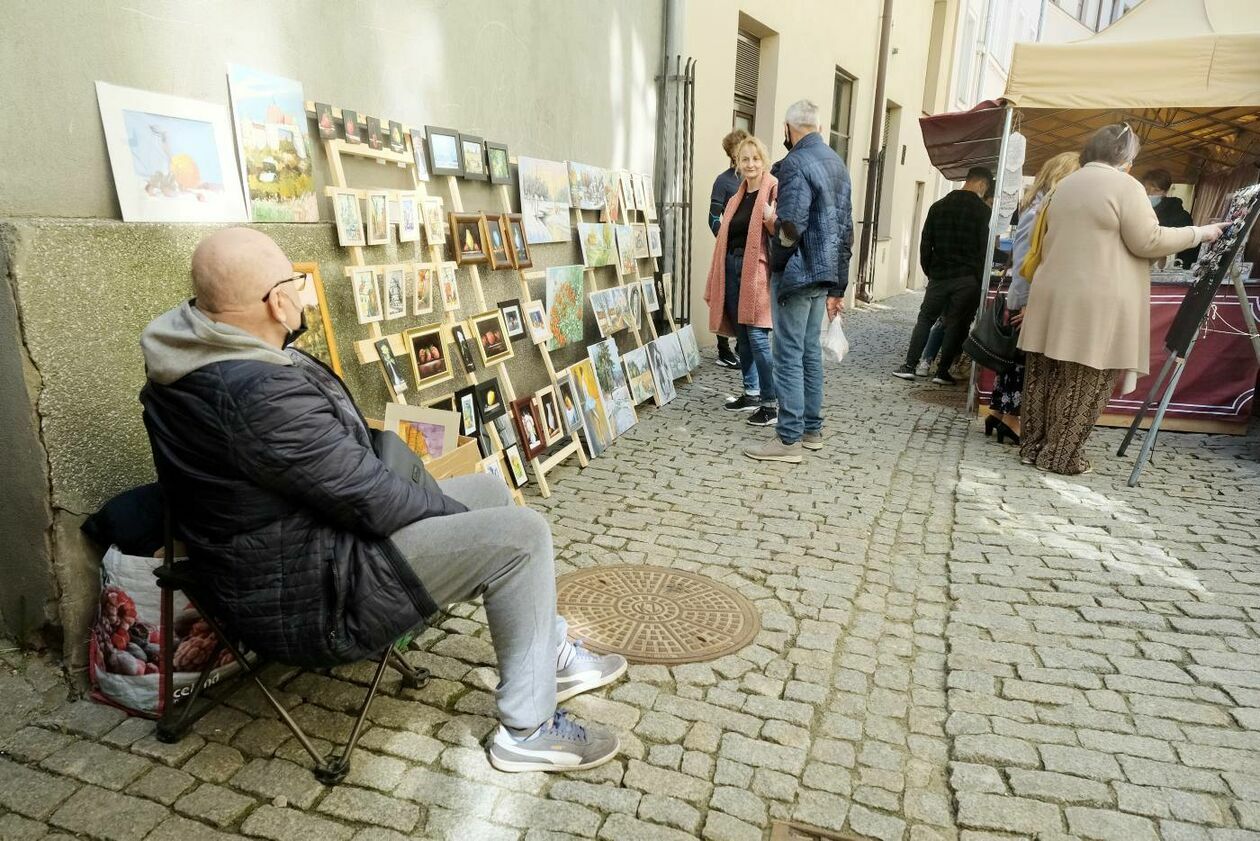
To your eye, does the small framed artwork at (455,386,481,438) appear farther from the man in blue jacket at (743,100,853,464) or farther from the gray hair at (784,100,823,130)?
the gray hair at (784,100,823,130)

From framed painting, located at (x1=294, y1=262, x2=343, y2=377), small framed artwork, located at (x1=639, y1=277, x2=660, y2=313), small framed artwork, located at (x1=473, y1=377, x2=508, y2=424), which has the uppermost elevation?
framed painting, located at (x1=294, y1=262, x2=343, y2=377)

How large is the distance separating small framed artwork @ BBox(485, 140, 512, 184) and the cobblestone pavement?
1867mm

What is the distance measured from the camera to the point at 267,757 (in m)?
2.32

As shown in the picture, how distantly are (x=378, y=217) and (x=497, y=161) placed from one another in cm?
122

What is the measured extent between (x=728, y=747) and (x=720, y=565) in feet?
4.29

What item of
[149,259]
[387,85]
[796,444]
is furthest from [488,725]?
[796,444]

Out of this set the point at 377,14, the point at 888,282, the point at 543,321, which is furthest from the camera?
the point at 888,282

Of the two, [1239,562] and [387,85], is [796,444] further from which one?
[387,85]

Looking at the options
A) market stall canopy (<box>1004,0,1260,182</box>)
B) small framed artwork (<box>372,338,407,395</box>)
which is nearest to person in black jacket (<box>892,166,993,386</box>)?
market stall canopy (<box>1004,0,1260,182</box>)

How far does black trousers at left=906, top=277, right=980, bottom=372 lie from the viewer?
743cm

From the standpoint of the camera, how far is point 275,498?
197 centimetres

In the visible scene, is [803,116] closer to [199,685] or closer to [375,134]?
[375,134]

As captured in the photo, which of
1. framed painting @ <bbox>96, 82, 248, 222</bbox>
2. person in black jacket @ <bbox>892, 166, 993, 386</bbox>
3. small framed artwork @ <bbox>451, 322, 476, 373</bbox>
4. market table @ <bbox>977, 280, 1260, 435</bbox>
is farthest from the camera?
person in black jacket @ <bbox>892, 166, 993, 386</bbox>

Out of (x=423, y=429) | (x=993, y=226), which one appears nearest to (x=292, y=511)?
(x=423, y=429)
